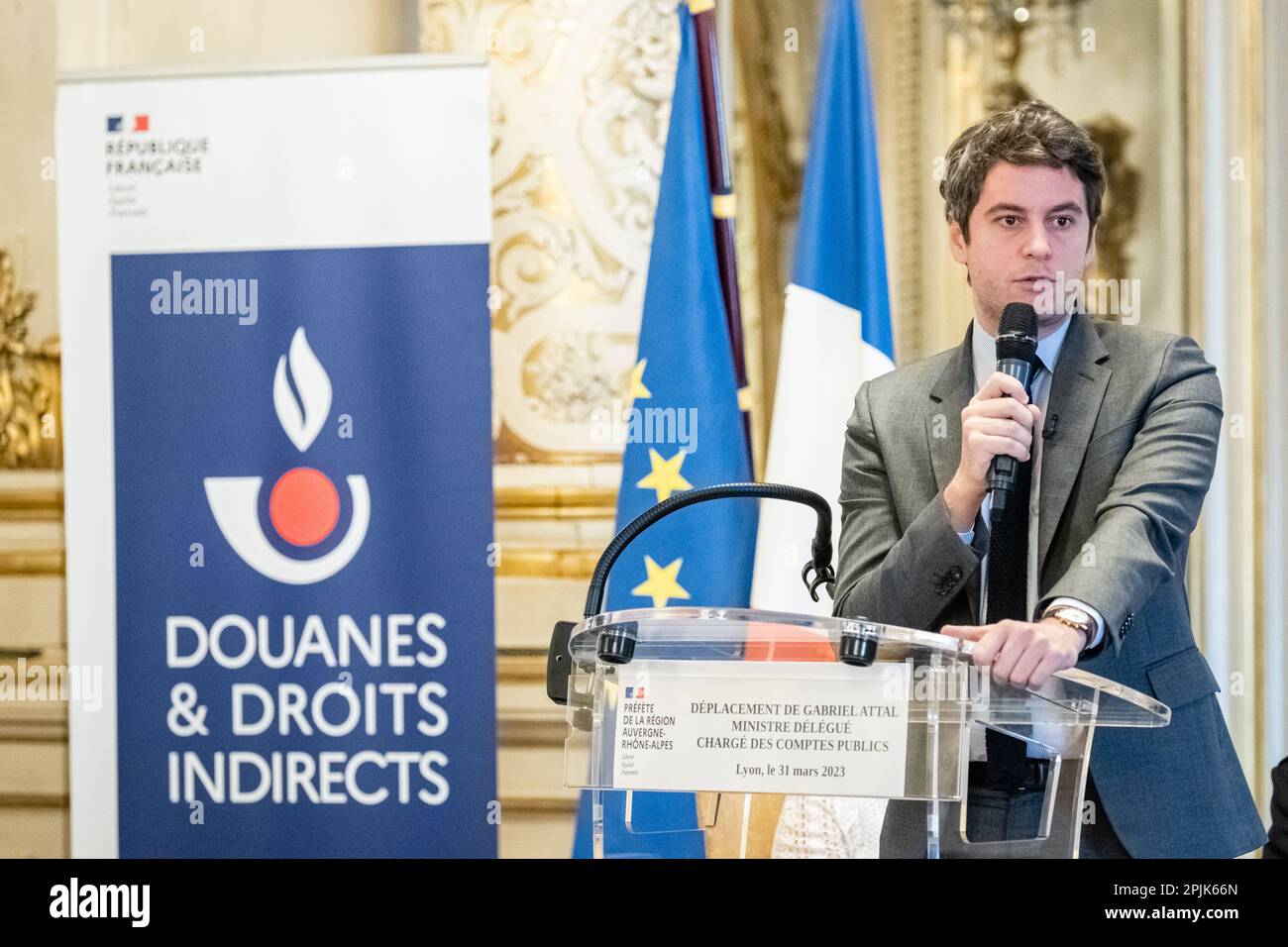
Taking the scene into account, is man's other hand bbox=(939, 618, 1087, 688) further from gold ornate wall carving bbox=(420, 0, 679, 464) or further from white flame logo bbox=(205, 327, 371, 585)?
gold ornate wall carving bbox=(420, 0, 679, 464)

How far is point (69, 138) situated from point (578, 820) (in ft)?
7.81

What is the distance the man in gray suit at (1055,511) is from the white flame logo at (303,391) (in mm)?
1809

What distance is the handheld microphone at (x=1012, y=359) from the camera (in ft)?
5.94

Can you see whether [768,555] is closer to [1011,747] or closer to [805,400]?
[805,400]

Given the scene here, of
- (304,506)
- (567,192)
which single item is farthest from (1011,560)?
(567,192)

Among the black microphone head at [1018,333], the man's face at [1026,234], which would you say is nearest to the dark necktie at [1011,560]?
the black microphone head at [1018,333]

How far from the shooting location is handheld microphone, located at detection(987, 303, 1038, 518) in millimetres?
1811

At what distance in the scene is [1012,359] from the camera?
75.0 inches

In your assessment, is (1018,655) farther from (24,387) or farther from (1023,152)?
(24,387)

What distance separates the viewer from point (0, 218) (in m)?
4.13

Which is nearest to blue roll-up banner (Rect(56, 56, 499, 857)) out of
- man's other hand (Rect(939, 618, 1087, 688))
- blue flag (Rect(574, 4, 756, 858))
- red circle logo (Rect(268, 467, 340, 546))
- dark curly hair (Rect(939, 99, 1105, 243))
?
red circle logo (Rect(268, 467, 340, 546))
